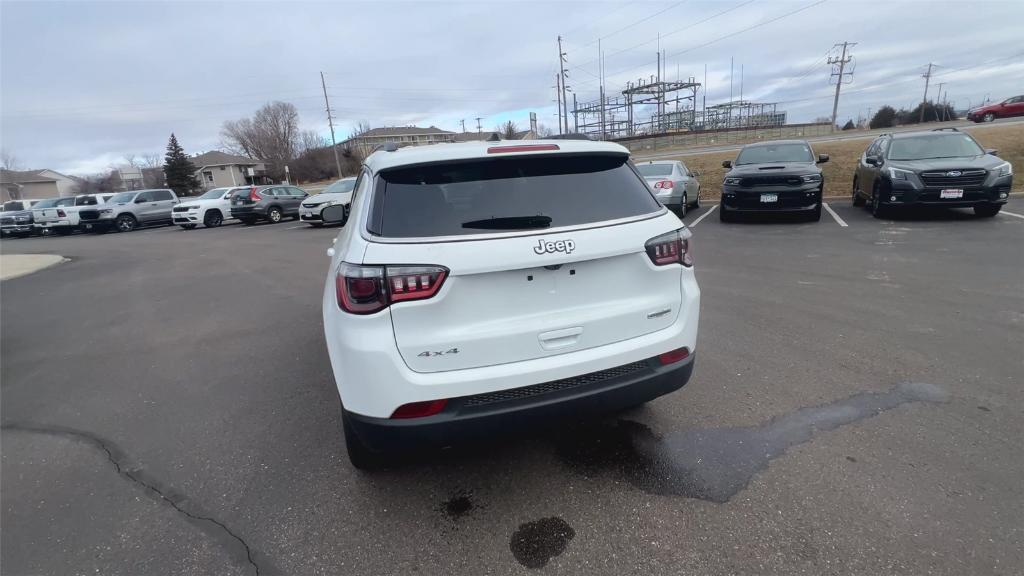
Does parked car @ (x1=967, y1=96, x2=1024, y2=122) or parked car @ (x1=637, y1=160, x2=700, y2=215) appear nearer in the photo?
parked car @ (x1=637, y1=160, x2=700, y2=215)

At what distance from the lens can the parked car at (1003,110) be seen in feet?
116

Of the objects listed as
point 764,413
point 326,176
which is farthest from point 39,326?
point 326,176

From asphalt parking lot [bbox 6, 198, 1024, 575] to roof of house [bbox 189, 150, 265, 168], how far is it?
79.8 m

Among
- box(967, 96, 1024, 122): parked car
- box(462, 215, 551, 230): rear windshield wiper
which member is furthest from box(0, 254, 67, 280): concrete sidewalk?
box(967, 96, 1024, 122): parked car

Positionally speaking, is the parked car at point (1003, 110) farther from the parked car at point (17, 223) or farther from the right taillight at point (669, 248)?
the parked car at point (17, 223)

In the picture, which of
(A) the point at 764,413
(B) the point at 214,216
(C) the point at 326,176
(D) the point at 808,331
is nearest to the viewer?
(A) the point at 764,413

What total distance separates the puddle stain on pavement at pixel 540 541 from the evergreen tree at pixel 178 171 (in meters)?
71.8

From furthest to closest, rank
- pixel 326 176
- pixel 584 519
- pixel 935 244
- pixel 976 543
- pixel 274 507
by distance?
pixel 326 176 → pixel 935 244 → pixel 274 507 → pixel 584 519 → pixel 976 543

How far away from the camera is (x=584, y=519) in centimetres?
258

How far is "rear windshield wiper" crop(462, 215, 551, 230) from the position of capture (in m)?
2.45

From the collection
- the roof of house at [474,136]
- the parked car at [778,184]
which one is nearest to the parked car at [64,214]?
the roof of house at [474,136]

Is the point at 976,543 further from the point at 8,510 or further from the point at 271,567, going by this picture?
the point at 8,510

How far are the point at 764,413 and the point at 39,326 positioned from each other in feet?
28.7

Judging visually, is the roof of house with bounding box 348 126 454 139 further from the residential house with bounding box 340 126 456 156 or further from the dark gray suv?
the dark gray suv
